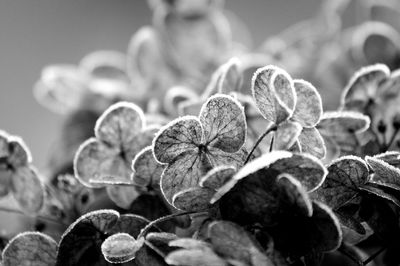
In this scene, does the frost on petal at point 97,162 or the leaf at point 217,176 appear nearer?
the leaf at point 217,176

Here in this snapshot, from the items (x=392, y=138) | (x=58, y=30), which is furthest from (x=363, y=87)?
(x=58, y=30)

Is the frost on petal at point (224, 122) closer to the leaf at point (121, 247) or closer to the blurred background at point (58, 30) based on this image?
the leaf at point (121, 247)

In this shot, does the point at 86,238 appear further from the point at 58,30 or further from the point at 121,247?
the point at 58,30

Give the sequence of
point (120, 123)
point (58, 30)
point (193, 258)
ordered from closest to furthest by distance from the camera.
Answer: point (193, 258), point (120, 123), point (58, 30)

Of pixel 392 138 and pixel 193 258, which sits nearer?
pixel 193 258

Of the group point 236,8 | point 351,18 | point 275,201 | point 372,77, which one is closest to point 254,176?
point 275,201

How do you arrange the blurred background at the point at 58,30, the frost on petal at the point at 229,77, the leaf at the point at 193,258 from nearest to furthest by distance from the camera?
the leaf at the point at 193,258 < the frost on petal at the point at 229,77 < the blurred background at the point at 58,30

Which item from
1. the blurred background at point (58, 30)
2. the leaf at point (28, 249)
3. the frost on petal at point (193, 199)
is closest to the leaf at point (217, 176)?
the frost on petal at point (193, 199)
